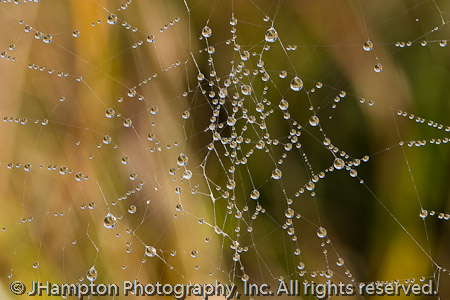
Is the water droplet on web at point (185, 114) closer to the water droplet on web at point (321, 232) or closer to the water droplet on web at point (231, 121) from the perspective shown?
the water droplet on web at point (231, 121)

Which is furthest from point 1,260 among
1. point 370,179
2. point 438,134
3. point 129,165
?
point 438,134

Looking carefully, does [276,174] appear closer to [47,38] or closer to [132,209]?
[132,209]

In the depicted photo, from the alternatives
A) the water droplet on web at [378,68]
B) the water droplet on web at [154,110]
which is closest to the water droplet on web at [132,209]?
the water droplet on web at [154,110]

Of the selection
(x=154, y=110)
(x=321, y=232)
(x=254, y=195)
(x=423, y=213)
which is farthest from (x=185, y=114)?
(x=423, y=213)

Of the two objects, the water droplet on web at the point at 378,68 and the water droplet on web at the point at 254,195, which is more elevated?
the water droplet on web at the point at 378,68

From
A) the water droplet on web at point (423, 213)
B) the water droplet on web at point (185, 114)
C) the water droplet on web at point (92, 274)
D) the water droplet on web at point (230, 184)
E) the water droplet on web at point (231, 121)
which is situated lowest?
the water droplet on web at point (92, 274)

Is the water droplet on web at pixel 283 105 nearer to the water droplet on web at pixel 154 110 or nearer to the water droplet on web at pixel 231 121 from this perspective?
the water droplet on web at pixel 231 121
